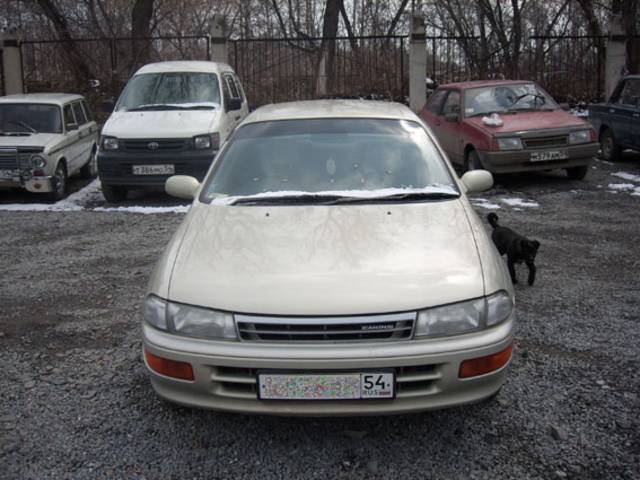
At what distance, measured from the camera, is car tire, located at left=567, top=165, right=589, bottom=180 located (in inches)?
412

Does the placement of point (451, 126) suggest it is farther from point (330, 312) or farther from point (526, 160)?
point (330, 312)

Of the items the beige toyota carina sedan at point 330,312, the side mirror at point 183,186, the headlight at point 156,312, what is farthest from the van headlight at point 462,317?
the side mirror at point 183,186

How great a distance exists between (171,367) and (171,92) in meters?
8.22

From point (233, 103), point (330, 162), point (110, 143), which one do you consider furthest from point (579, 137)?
point (330, 162)

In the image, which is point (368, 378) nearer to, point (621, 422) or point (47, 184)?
point (621, 422)

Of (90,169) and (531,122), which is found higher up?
(531,122)

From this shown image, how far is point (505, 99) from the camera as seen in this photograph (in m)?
10.9

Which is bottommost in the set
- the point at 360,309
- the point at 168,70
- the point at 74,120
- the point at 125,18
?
the point at 360,309

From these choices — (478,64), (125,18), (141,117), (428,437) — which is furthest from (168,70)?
→ (125,18)

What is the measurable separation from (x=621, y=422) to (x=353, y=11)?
31.3 metres

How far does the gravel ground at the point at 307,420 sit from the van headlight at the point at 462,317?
2.07ft

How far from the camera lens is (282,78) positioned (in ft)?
61.2

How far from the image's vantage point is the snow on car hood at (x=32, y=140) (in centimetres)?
971

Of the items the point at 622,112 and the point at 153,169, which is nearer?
the point at 153,169
